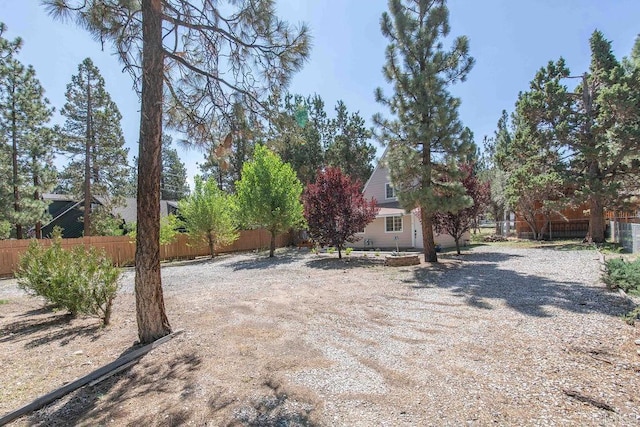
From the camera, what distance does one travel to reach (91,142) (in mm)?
19125

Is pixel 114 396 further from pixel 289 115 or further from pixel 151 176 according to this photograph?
pixel 289 115

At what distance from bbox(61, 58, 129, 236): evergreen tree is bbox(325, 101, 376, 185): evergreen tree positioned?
15.2 meters

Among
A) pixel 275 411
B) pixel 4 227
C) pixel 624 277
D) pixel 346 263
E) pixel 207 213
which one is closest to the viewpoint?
pixel 275 411

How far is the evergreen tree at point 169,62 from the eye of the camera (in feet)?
14.6

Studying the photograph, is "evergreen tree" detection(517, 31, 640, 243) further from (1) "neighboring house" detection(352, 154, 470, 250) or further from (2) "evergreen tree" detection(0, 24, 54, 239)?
(2) "evergreen tree" detection(0, 24, 54, 239)

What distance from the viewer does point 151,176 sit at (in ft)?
14.6

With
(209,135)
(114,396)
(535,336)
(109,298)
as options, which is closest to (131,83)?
(209,135)

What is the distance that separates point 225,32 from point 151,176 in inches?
90.7

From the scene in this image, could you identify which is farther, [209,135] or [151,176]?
[209,135]

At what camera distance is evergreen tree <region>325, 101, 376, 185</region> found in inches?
1086

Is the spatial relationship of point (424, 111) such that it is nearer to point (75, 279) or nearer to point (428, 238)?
point (428, 238)

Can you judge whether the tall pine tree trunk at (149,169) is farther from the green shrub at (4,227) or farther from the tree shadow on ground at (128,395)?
the green shrub at (4,227)

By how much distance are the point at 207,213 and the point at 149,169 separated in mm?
14068

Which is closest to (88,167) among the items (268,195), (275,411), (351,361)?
(268,195)
